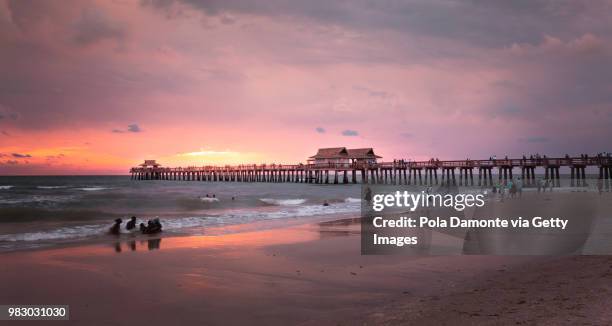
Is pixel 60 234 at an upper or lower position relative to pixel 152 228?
Answer: lower

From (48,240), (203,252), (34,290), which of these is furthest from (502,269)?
(48,240)

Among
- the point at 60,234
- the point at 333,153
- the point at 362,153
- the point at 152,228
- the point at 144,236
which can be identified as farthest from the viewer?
the point at 333,153

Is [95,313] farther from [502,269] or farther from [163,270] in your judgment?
[502,269]

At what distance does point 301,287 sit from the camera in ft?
22.9

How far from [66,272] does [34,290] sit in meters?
1.30

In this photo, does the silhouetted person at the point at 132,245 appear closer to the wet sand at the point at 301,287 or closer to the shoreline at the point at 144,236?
the wet sand at the point at 301,287

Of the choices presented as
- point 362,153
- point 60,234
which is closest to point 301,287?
point 60,234

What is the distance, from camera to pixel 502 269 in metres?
7.86

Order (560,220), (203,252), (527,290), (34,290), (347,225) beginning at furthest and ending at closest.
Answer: (347,225) → (560,220) → (203,252) → (34,290) → (527,290)

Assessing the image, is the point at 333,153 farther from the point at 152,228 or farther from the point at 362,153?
the point at 152,228

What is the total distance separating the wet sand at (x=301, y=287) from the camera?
5.29m

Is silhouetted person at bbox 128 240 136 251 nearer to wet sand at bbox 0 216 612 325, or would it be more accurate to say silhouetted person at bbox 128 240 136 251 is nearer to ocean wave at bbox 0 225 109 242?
wet sand at bbox 0 216 612 325

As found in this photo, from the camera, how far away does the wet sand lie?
529cm

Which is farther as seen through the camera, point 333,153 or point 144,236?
point 333,153
